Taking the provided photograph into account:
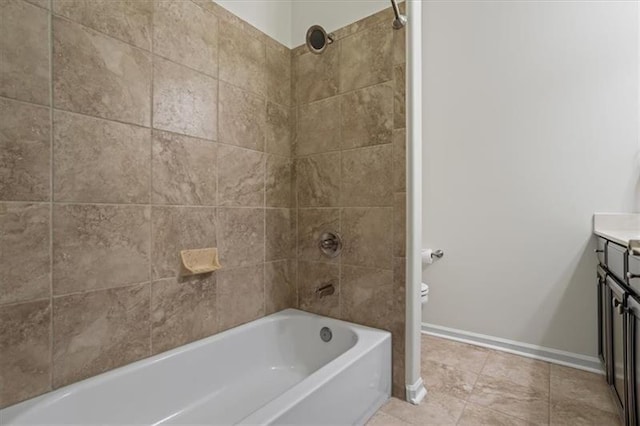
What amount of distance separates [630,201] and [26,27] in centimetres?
291

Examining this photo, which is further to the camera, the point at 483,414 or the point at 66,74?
the point at 483,414

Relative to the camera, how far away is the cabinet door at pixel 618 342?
1.24 m

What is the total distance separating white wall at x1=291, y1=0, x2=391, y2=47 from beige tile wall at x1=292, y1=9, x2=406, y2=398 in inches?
2.1

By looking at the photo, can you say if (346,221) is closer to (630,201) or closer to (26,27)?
(26,27)

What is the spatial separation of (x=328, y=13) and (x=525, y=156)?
1567mm

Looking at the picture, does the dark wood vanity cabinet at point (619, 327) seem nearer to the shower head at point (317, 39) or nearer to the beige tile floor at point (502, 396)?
the beige tile floor at point (502, 396)

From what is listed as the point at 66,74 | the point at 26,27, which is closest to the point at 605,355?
the point at 66,74

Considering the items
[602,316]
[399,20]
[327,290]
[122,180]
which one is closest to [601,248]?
[602,316]

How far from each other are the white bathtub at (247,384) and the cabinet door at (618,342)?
95 cm

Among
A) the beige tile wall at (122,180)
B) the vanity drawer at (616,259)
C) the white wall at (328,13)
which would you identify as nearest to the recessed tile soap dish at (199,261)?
the beige tile wall at (122,180)

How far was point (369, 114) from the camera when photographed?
65.8 inches

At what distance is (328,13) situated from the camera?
1.85 meters

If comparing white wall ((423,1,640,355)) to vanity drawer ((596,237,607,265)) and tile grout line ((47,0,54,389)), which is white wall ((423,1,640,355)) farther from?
tile grout line ((47,0,54,389))

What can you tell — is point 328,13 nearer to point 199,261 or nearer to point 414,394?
point 199,261
